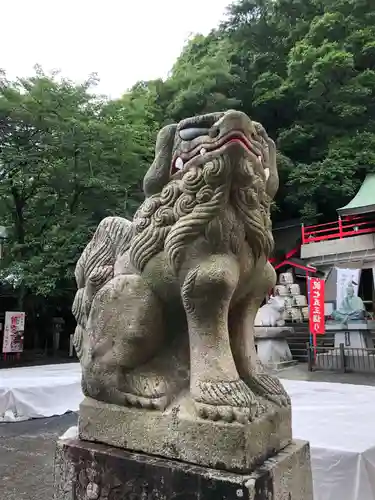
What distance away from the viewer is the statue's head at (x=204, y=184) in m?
1.63

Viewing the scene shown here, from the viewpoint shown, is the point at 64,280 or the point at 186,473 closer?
the point at 186,473

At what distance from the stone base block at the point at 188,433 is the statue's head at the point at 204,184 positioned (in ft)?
1.89

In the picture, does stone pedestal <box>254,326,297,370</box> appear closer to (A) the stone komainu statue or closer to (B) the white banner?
(B) the white banner

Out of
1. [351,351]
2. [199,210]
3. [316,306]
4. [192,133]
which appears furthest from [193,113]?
[199,210]

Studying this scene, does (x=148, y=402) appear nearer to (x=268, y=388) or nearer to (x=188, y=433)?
(x=188, y=433)

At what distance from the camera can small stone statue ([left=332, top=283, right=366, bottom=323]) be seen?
416 inches

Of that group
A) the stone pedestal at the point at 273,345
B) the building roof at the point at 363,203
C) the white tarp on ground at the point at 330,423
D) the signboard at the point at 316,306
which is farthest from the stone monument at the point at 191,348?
the building roof at the point at 363,203

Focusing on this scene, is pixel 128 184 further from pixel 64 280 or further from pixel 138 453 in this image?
pixel 138 453

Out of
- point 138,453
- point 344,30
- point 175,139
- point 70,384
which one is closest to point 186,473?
point 138,453

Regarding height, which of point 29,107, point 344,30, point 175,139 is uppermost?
point 344,30

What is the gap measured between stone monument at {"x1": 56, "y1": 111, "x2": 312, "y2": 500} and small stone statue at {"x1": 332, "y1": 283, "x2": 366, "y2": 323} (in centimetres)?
943

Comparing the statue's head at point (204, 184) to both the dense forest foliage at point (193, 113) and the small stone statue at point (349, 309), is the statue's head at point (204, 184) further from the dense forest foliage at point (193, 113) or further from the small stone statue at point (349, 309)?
the small stone statue at point (349, 309)

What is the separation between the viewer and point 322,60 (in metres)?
15.4

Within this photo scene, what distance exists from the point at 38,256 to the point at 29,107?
365 centimetres
